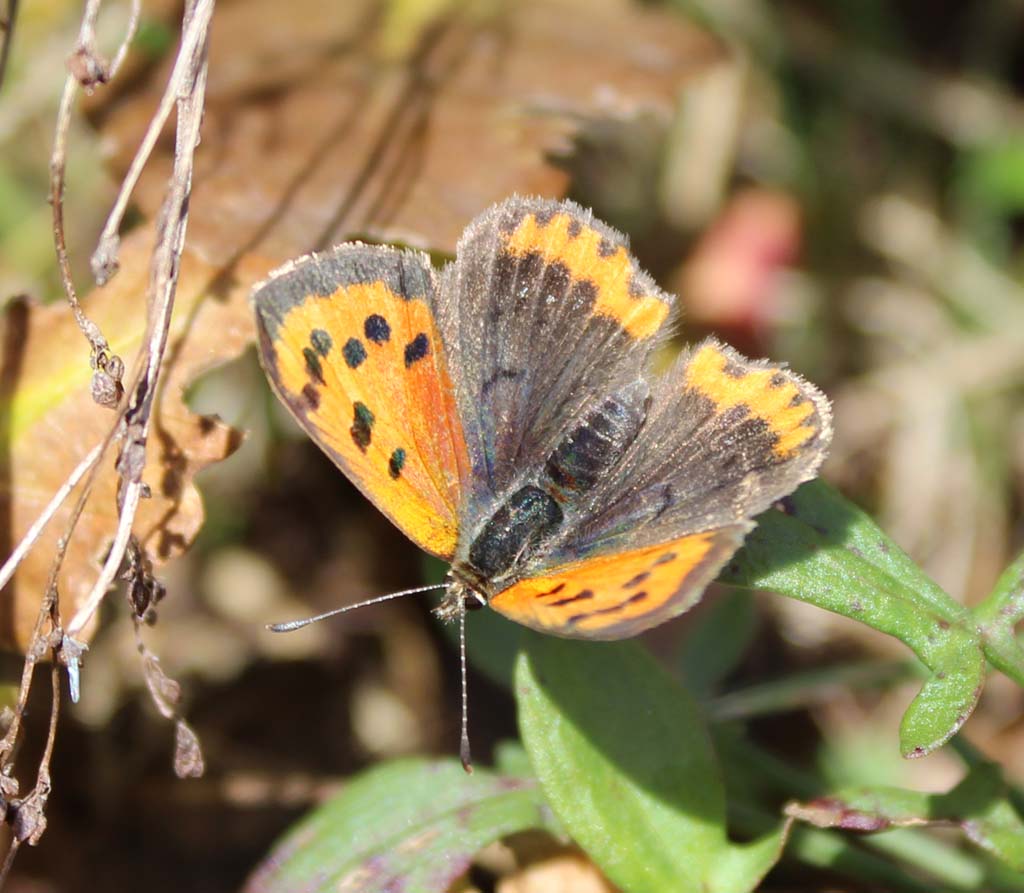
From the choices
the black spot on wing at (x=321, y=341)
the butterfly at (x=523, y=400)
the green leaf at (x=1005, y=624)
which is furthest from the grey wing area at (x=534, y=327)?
the green leaf at (x=1005, y=624)

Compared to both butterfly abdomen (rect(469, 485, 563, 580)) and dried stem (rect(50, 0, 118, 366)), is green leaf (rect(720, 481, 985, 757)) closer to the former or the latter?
butterfly abdomen (rect(469, 485, 563, 580))

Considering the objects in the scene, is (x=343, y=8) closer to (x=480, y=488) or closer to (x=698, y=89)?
(x=698, y=89)

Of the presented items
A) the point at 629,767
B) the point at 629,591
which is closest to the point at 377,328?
the point at 629,591

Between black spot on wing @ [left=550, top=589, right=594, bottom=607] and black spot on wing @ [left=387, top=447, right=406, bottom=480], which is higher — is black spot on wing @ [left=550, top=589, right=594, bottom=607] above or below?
above

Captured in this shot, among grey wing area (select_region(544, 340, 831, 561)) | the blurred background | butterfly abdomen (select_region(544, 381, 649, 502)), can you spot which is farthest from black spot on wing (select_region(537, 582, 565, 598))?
the blurred background

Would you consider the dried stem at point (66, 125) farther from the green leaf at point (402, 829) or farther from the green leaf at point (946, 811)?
the green leaf at point (946, 811)

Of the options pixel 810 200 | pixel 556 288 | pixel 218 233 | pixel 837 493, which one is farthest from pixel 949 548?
pixel 218 233
